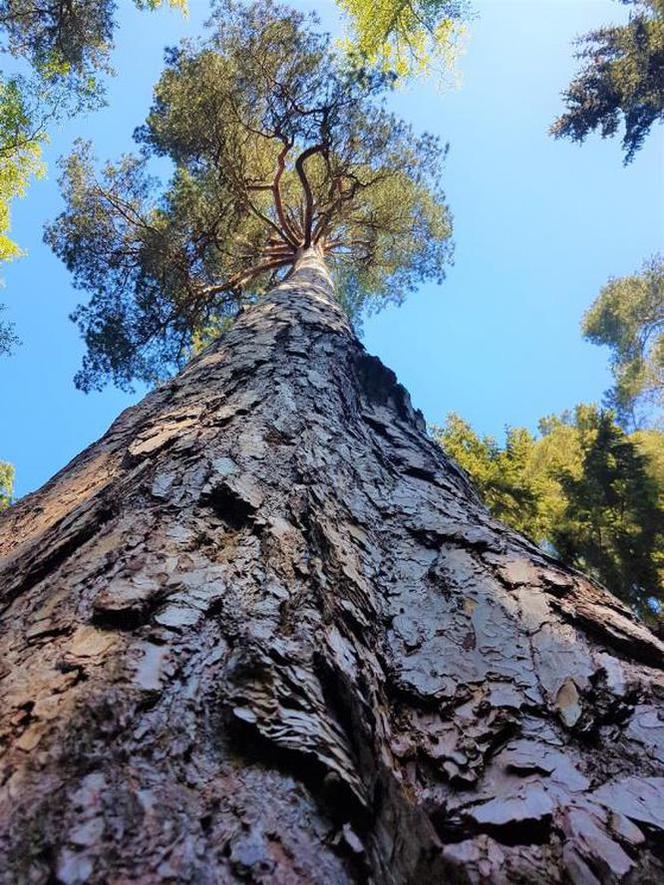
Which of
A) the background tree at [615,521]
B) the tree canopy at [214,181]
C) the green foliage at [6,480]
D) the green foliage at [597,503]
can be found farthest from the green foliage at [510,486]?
the green foliage at [6,480]

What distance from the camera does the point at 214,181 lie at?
355 inches

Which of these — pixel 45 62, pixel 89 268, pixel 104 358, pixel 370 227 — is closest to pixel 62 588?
pixel 104 358

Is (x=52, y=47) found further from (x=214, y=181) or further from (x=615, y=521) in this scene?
(x=615, y=521)

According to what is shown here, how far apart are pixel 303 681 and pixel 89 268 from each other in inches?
372

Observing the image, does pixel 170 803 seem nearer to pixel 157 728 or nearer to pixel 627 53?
pixel 157 728

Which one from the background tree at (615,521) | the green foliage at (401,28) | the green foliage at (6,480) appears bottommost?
the green foliage at (6,480)

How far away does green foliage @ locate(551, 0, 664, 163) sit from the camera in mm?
10664

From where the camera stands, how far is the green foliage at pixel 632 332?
15.5 meters

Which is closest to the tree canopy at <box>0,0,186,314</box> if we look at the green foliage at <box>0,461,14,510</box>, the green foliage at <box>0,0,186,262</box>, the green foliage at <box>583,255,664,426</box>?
the green foliage at <box>0,0,186,262</box>

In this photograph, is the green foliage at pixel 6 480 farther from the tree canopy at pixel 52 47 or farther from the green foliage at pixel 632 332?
the green foliage at pixel 632 332

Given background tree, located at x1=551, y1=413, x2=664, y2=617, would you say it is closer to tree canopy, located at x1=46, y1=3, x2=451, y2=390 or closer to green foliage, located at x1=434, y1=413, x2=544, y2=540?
green foliage, located at x1=434, y1=413, x2=544, y2=540

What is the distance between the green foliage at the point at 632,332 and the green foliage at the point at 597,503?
6.75 meters

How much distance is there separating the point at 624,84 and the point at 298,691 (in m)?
13.4

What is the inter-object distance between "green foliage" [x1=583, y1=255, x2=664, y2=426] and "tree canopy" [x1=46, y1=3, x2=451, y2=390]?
8.94 metres
